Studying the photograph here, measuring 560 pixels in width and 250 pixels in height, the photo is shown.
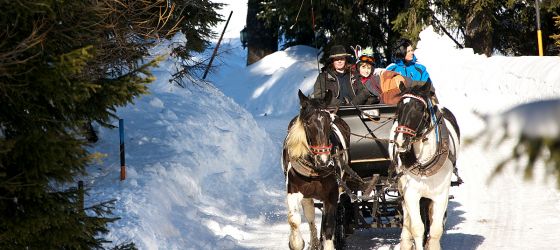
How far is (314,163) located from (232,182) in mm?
5741

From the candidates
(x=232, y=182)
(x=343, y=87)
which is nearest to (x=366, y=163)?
(x=343, y=87)

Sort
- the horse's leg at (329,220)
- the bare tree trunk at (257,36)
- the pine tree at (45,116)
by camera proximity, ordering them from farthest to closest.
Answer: the bare tree trunk at (257,36), the horse's leg at (329,220), the pine tree at (45,116)

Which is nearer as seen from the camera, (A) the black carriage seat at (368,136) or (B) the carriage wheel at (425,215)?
(B) the carriage wheel at (425,215)

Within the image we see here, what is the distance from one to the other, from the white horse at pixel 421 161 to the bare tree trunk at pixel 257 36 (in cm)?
2066

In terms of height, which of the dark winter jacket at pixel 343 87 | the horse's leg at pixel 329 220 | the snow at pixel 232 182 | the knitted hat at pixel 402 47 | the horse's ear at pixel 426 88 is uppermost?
the knitted hat at pixel 402 47

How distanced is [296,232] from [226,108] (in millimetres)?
9610

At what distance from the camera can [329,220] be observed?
8094 mm

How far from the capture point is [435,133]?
25.5 feet

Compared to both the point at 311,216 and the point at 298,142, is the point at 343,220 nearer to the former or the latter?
the point at 311,216

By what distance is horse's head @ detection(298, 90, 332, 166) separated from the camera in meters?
7.70

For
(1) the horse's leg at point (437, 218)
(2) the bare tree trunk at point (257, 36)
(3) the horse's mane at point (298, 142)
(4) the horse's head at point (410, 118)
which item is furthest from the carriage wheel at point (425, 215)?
(2) the bare tree trunk at point (257, 36)

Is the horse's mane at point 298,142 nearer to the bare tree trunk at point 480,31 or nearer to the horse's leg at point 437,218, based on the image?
the horse's leg at point 437,218

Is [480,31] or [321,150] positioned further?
[480,31]

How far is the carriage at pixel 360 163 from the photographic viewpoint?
7699 millimetres
